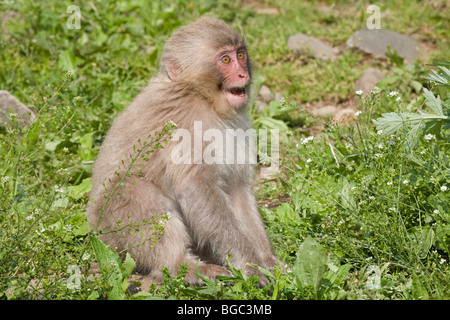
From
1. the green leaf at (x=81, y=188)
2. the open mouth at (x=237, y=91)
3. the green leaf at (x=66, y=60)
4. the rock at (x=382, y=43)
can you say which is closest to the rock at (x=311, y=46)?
the rock at (x=382, y=43)

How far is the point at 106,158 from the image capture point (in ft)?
15.8

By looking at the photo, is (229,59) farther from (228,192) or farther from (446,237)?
(446,237)

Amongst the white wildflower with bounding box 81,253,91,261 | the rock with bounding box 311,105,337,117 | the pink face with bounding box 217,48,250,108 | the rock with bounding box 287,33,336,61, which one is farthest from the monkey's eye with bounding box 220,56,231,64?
the rock with bounding box 287,33,336,61

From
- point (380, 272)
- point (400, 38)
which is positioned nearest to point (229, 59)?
point (380, 272)

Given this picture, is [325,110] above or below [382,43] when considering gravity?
below

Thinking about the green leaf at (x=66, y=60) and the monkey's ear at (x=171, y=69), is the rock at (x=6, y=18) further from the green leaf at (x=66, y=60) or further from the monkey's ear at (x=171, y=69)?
the monkey's ear at (x=171, y=69)

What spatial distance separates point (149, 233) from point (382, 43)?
17.0 ft

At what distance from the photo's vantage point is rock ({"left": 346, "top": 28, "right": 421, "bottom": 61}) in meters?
8.18

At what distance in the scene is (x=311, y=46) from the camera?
27.3ft

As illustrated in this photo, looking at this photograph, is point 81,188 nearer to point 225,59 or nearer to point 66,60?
point 225,59

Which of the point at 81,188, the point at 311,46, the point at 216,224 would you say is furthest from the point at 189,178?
the point at 311,46

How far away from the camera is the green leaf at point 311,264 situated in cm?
378

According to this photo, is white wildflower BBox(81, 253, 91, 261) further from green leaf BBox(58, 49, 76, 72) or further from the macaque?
green leaf BBox(58, 49, 76, 72)

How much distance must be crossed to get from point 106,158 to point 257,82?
2950 millimetres
